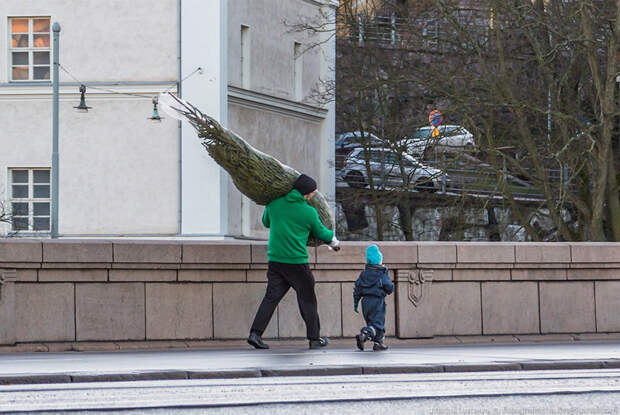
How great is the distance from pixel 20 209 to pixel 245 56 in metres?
8.11

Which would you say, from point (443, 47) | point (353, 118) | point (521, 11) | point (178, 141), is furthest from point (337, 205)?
point (521, 11)

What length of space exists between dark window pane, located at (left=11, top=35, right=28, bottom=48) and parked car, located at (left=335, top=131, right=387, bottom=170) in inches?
484

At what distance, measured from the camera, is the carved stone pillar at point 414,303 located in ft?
44.5

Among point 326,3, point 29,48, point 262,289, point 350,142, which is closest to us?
point 262,289

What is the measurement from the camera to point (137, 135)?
36.8m

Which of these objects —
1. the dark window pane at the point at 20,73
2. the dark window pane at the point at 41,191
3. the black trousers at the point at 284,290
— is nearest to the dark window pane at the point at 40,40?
the dark window pane at the point at 20,73

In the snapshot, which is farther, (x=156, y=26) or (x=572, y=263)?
(x=156, y=26)

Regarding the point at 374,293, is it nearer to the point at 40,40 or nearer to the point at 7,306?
the point at 7,306

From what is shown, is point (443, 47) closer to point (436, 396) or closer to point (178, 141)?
point (178, 141)

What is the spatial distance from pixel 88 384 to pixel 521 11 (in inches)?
811

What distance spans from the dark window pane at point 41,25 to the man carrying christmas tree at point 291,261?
26505mm

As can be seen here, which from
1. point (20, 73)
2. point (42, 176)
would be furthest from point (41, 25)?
point (42, 176)

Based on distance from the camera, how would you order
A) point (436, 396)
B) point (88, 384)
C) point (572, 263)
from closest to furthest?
point (436, 396) < point (88, 384) < point (572, 263)

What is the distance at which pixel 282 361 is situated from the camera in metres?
10.1
